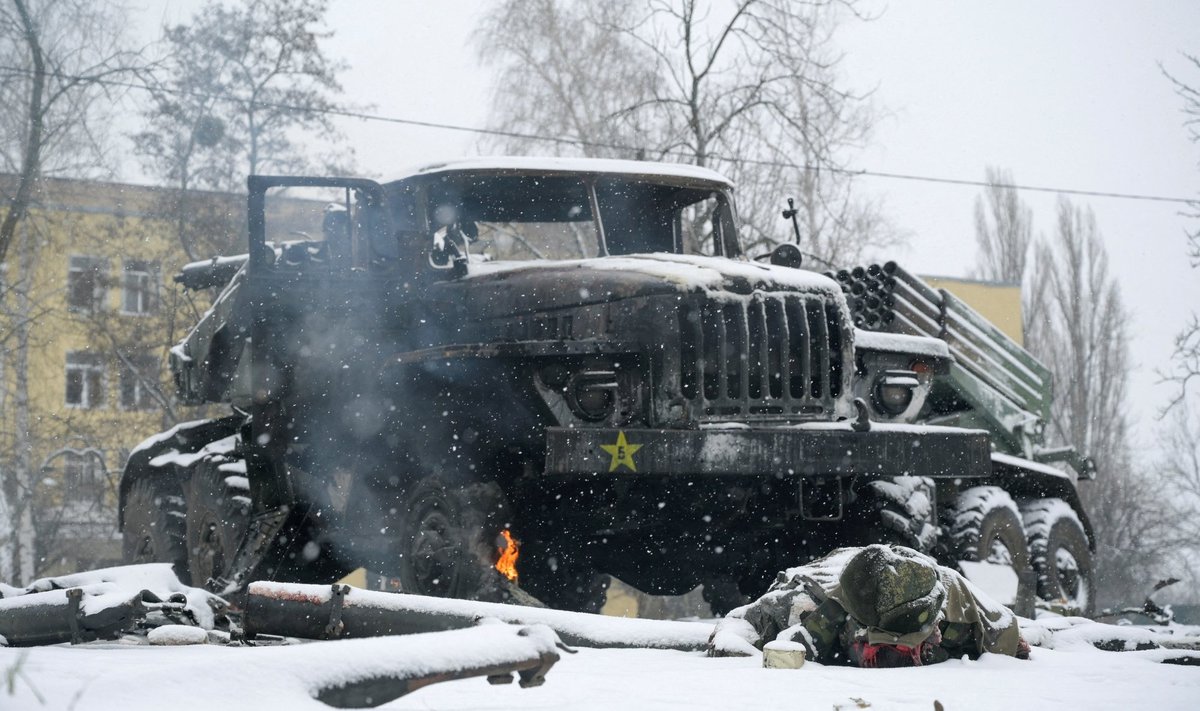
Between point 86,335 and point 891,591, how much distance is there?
69.5ft

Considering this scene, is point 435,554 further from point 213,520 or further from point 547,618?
point 213,520

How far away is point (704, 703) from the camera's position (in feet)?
14.8

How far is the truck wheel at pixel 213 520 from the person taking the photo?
32.1 ft

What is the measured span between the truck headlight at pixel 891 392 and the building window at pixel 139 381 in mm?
16351

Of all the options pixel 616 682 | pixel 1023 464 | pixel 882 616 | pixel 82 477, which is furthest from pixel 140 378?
pixel 616 682

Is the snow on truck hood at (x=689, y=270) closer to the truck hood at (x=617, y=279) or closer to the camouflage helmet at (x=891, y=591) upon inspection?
the truck hood at (x=617, y=279)

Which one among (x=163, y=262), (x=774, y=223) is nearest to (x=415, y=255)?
(x=774, y=223)

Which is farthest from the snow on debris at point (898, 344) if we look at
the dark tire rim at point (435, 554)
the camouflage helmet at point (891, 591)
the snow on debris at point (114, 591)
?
the snow on debris at point (114, 591)

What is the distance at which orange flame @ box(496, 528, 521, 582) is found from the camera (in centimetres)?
760

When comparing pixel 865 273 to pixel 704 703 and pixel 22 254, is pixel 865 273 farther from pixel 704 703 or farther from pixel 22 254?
pixel 22 254

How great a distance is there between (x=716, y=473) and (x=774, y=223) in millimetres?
14587

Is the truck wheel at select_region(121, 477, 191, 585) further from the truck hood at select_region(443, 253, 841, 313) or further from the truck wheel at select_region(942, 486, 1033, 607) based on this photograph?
the truck wheel at select_region(942, 486, 1033, 607)

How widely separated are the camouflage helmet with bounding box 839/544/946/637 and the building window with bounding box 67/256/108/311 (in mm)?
20836

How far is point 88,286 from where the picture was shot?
985 inches
